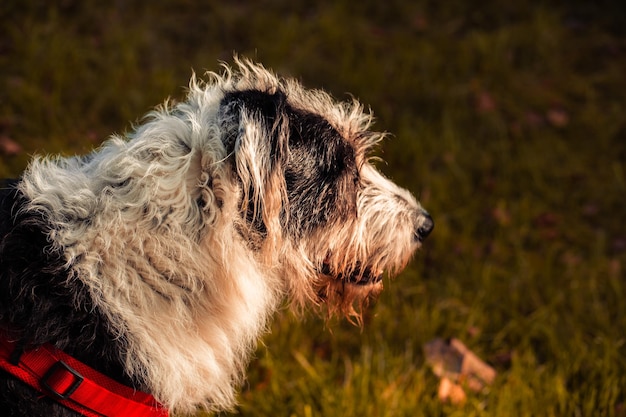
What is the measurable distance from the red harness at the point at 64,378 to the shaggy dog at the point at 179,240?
3 cm

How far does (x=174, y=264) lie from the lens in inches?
86.5

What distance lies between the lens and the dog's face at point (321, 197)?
7.38 feet

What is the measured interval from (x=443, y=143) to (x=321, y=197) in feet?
10.0

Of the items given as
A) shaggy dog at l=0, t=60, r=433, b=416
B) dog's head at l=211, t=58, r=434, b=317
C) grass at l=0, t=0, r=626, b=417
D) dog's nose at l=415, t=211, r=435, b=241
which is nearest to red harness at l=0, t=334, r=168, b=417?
shaggy dog at l=0, t=60, r=433, b=416

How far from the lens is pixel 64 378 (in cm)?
200

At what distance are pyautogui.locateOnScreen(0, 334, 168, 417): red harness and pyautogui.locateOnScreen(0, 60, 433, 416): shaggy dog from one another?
3 cm

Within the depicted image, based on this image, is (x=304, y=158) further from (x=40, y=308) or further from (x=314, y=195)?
(x=40, y=308)

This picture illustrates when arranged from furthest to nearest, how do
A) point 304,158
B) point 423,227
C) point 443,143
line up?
1. point 443,143
2. point 423,227
3. point 304,158

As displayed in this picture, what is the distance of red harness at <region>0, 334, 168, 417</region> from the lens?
2.00m

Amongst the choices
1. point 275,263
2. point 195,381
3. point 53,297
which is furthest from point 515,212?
point 53,297

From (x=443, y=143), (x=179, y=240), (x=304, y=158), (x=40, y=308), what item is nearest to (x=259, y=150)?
(x=304, y=158)

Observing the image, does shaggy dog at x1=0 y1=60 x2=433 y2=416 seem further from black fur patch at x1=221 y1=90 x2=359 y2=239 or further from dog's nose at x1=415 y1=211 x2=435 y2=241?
dog's nose at x1=415 y1=211 x2=435 y2=241

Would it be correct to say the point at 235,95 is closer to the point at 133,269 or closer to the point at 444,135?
the point at 133,269

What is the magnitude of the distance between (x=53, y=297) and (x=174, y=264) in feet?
1.31
